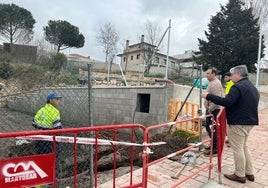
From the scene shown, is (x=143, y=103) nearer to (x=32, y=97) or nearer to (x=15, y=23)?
(x=32, y=97)

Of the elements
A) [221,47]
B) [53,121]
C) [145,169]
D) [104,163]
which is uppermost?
[221,47]

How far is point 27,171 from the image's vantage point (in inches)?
86.4

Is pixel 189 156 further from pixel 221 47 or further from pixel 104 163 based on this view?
pixel 221 47

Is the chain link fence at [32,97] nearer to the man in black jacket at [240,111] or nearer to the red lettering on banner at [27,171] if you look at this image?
the man in black jacket at [240,111]

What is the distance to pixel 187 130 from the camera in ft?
24.0

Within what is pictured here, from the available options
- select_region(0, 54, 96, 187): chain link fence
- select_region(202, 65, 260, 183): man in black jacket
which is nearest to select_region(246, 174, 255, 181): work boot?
select_region(202, 65, 260, 183): man in black jacket

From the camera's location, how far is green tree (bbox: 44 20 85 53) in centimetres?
3466

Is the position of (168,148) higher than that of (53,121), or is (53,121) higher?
(53,121)

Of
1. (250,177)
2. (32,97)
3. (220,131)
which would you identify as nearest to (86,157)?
(220,131)

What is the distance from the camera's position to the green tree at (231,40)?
24734 millimetres

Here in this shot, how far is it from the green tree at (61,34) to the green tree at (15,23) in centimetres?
302

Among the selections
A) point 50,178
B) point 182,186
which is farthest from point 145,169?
point 182,186

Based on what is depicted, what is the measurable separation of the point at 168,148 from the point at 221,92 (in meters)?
2.01

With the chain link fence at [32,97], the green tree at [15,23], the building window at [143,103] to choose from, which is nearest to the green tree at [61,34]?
the green tree at [15,23]
